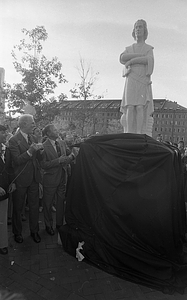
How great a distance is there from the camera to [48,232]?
4.11 meters

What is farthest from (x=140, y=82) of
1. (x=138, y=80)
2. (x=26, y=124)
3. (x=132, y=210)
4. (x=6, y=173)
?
(x=6, y=173)

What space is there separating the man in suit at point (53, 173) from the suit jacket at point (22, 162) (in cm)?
22

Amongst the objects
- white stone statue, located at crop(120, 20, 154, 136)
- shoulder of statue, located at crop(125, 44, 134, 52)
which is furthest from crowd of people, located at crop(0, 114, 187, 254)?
shoulder of statue, located at crop(125, 44, 134, 52)

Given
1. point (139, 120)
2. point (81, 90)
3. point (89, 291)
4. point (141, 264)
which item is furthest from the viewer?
point (81, 90)

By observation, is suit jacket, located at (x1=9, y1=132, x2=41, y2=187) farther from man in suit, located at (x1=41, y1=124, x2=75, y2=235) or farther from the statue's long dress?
the statue's long dress

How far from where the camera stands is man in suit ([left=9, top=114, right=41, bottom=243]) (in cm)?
362

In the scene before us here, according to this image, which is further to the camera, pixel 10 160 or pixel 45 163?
pixel 45 163

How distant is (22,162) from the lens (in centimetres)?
353

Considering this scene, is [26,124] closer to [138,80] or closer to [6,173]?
[6,173]

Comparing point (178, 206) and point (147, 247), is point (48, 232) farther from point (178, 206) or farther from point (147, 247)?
point (178, 206)

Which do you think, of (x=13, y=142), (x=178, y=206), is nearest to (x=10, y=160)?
(x=13, y=142)

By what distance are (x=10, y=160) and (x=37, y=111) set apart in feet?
24.4

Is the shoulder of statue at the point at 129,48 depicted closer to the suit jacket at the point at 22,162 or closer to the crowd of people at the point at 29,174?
the crowd of people at the point at 29,174

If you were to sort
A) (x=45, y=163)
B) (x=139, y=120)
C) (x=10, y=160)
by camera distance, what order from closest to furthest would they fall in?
(x=10, y=160)
(x=45, y=163)
(x=139, y=120)
